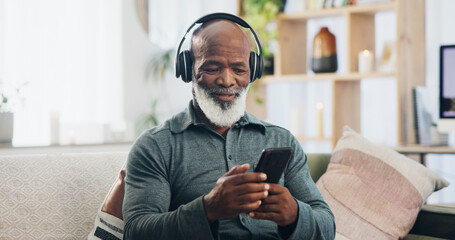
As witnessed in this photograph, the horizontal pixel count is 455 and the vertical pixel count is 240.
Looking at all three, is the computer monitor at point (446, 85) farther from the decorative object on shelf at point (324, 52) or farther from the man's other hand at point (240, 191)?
the man's other hand at point (240, 191)

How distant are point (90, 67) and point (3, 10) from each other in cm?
76

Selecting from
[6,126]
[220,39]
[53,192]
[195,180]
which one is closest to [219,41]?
[220,39]

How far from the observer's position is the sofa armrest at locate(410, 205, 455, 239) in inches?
68.8

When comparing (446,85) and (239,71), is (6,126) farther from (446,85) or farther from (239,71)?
(446,85)

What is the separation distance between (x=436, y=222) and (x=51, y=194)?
1183 millimetres

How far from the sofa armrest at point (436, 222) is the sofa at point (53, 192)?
99 centimetres

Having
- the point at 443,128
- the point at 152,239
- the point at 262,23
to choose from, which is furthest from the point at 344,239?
the point at 262,23

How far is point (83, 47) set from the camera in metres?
4.23

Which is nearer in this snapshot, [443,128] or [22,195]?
[22,195]

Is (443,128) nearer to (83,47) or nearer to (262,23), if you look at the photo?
(262,23)

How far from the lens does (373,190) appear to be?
5.99 ft

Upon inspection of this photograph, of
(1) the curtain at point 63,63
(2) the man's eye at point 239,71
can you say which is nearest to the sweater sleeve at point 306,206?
(2) the man's eye at point 239,71

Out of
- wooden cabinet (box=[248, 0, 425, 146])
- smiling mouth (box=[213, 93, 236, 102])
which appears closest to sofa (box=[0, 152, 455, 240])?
smiling mouth (box=[213, 93, 236, 102])

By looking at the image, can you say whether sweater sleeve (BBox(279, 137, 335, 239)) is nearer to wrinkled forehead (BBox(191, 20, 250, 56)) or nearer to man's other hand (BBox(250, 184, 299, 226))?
man's other hand (BBox(250, 184, 299, 226))
